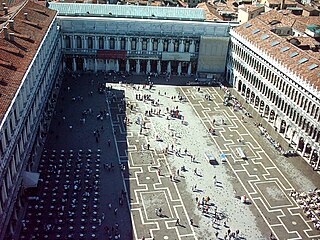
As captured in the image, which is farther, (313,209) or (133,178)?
(133,178)

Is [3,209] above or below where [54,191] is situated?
above

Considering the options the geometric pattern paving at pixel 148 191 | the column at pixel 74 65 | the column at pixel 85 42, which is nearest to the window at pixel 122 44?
the column at pixel 85 42

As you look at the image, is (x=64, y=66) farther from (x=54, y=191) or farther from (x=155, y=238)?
(x=155, y=238)

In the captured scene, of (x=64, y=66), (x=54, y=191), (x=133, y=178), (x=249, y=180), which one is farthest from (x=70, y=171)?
(x=64, y=66)

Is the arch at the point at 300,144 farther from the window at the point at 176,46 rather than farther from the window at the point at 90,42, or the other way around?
the window at the point at 90,42

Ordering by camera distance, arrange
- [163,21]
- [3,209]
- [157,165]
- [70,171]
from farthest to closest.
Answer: [163,21], [157,165], [70,171], [3,209]

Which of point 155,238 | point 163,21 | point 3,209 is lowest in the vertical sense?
point 155,238

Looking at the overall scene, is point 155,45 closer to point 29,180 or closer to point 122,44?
point 122,44
